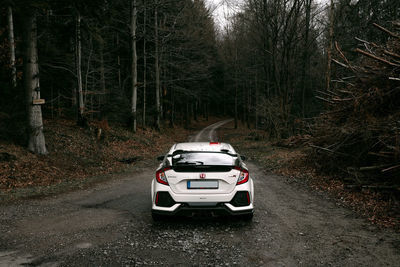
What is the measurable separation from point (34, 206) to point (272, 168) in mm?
9620

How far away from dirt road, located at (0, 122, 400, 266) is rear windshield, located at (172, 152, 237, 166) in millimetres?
1244

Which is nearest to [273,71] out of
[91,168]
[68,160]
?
[91,168]

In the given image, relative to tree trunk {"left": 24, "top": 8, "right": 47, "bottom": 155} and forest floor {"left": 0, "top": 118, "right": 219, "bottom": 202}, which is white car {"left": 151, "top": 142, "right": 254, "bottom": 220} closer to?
forest floor {"left": 0, "top": 118, "right": 219, "bottom": 202}

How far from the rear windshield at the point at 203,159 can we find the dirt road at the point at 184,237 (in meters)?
1.24

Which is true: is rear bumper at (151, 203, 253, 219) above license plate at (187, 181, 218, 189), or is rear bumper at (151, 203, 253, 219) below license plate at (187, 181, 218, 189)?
below

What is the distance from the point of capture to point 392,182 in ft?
23.2

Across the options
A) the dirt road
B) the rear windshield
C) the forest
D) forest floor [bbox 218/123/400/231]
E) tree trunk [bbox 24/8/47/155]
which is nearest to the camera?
the dirt road

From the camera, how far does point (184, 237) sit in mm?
5098

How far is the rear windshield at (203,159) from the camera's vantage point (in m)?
5.40

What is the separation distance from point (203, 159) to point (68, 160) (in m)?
9.00

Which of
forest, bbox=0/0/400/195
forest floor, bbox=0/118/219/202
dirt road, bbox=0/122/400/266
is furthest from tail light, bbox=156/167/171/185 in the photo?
forest, bbox=0/0/400/195

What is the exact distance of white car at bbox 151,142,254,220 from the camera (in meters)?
5.23

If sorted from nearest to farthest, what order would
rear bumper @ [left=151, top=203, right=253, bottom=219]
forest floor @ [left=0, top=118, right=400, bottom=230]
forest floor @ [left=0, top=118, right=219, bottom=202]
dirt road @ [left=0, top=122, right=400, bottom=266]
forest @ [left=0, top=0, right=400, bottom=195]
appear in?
dirt road @ [left=0, top=122, right=400, bottom=266], rear bumper @ [left=151, top=203, right=253, bottom=219], forest floor @ [left=0, top=118, right=400, bottom=230], forest @ [left=0, top=0, right=400, bottom=195], forest floor @ [left=0, top=118, right=219, bottom=202]

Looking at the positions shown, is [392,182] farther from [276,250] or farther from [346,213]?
[276,250]
